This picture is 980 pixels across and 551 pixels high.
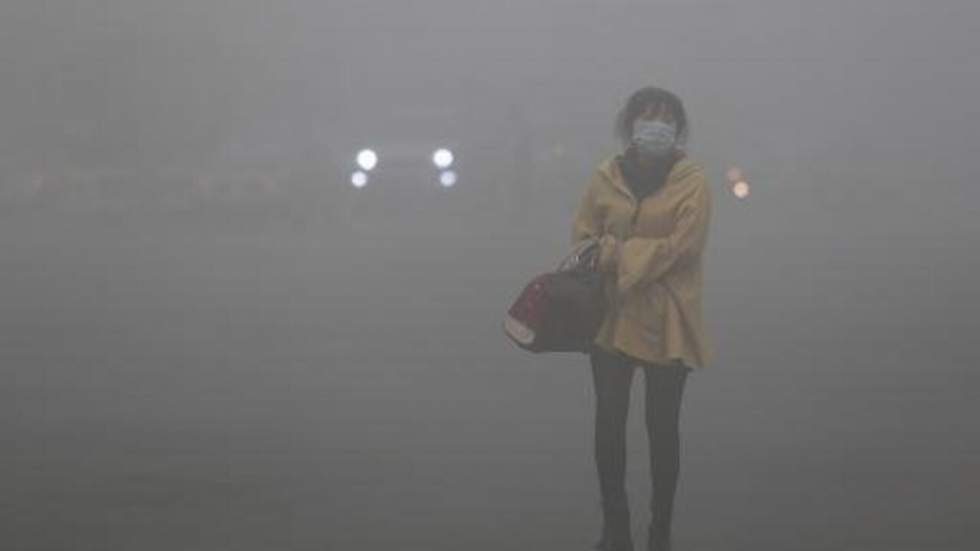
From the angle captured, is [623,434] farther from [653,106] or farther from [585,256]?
[653,106]

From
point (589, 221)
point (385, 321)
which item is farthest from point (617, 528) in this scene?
point (385, 321)

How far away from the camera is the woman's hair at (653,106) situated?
5.77m

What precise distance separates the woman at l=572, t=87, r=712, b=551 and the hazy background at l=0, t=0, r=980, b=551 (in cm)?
43

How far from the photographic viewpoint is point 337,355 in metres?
12.0

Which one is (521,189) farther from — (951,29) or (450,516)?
(951,29)

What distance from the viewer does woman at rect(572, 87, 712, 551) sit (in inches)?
223

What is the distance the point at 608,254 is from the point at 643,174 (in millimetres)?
302

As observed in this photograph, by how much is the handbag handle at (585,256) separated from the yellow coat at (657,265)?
87 mm

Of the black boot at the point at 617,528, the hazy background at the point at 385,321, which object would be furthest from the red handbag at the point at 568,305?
the hazy background at the point at 385,321

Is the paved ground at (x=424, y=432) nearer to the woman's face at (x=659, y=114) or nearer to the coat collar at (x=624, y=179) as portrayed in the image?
the coat collar at (x=624, y=179)

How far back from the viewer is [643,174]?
576 cm

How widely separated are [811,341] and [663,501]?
688 cm

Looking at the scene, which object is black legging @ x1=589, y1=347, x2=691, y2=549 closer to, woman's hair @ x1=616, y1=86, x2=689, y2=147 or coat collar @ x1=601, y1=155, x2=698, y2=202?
coat collar @ x1=601, y1=155, x2=698, y2=202

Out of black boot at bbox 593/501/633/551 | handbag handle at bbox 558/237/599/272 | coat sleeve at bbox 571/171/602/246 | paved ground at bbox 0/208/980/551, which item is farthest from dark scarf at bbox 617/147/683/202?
paved ground at bbox 0/208/980/551
